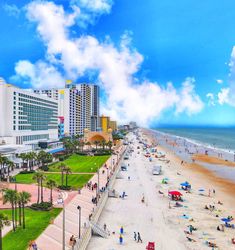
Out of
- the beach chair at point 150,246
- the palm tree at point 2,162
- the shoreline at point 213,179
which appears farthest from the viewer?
the palm tree at point 2,162

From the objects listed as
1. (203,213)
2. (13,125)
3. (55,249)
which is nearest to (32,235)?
(55,249)

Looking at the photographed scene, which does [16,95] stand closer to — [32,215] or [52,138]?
[52,138]

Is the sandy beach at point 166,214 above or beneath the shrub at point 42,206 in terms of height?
beneath

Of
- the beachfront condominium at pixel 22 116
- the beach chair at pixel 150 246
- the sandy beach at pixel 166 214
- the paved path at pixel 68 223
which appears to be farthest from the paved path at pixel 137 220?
the beachfront condominium at pixel 22 116

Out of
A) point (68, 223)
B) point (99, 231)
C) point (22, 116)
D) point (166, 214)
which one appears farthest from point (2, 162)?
point (22, 116)

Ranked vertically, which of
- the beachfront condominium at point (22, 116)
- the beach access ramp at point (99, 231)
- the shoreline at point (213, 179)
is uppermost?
the beachfront condominium at point (22, 116)

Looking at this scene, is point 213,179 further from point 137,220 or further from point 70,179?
point 137,220

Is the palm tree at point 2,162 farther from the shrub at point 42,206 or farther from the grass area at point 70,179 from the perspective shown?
the shrub at point 42,206

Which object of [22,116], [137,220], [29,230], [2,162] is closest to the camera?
[29,230]

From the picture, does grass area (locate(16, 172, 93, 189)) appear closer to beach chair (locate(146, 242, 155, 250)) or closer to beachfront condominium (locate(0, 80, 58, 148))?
beachfront condominium (locate(0, 80, 58, 148))
